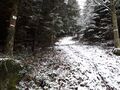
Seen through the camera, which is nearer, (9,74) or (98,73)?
(9,74)

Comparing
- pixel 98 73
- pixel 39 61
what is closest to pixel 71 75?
pixel 98 73

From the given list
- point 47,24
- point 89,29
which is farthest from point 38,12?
point 89,29

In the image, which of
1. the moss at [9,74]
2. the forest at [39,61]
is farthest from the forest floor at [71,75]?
the moss at [9,74]

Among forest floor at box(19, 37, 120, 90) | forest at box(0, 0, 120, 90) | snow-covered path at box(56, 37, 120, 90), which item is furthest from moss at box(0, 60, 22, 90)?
snow-covered path at box(56, 37, 120, 90)

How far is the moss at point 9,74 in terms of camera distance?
6.41 meters

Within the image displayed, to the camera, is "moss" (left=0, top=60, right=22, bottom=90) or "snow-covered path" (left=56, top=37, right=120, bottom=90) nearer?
"moss" (left=0, top=60, right=22, bottom=90)

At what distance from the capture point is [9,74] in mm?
6613

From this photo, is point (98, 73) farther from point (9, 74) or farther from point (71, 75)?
point (9, 74)

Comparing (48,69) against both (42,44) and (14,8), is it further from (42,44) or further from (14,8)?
(42,44)

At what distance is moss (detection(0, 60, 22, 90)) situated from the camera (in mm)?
6414

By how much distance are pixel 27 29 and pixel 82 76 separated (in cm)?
723

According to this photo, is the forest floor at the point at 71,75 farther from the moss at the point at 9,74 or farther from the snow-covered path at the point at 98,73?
the moss at the point at 9,74

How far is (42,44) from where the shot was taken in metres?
16.5

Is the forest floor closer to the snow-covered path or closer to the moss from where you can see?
the snow-covered path
